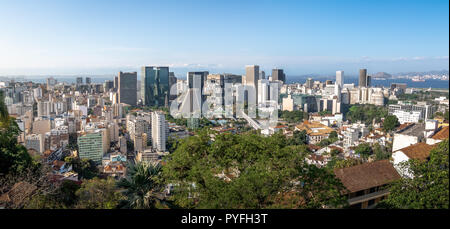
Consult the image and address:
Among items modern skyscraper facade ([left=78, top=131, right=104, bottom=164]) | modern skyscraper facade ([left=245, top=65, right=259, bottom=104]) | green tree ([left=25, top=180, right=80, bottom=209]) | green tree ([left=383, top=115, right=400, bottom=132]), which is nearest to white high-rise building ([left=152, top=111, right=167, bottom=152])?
modern skyscraper facade ([left=78, top=131, right=104, bottom=164])

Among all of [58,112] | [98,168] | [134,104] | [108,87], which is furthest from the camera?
[108,87]

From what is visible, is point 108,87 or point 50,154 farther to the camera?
point 108,87

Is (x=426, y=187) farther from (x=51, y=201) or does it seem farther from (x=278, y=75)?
(x=278, y=75)

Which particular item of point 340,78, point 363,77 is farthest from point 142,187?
point 363,77

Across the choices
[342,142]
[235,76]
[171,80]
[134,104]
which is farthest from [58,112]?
[342,142]

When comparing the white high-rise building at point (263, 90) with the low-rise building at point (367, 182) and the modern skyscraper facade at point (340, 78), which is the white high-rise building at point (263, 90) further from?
the low-rise building at point (367, 182)

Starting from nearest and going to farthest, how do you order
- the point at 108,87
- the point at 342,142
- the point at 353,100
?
the point at 342,142 < the point at 353,100 < the point at 108,87
